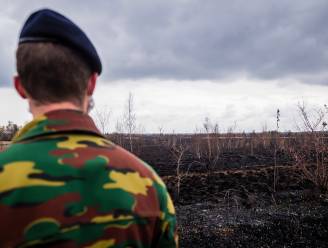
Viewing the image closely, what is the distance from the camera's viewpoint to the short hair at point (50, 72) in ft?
3.94

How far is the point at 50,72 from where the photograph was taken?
1.20m

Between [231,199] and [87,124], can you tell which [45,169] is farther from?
[231,199]

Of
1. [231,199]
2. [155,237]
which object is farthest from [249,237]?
[155,237]

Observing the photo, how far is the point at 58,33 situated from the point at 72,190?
0.47m

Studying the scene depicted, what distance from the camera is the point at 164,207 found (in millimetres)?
1277

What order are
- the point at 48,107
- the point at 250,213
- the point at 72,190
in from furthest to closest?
the point at 250,213 < the point at 48,107 < the point at 72,190

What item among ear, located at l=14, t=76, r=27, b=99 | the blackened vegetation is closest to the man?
ear, located at l=14, t=76, r=27, b=99

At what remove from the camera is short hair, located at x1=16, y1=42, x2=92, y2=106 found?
1200mm

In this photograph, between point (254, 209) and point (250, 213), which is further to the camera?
point (254, 209)

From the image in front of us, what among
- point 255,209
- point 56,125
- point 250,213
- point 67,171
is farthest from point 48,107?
point 255,209

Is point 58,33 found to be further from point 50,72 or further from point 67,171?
point 67,171

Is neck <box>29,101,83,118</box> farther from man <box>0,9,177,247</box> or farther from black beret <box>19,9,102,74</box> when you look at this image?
black beret <box>19,9,102,74</box>

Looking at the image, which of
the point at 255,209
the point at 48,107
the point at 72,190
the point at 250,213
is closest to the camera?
the point at 72,190

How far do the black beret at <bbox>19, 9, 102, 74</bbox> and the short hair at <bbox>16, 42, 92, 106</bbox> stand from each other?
0.7 inches
